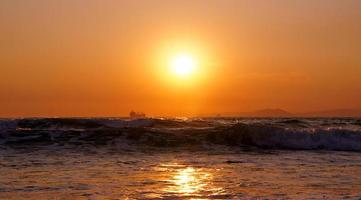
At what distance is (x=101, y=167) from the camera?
16797 millimetres

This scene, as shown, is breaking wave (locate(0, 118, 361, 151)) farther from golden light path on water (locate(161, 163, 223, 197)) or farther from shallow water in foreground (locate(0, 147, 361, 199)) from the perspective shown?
golden light path on water (locate(161, 163, 223, 197))

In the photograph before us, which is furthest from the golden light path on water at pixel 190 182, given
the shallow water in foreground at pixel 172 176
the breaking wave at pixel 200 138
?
the breaking wave at pixel 200 138

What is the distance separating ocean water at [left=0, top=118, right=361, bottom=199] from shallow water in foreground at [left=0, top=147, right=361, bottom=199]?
0.02m

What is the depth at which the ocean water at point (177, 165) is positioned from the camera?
12.3 metres

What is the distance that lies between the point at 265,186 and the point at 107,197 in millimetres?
3823

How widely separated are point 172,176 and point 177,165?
10.0ft

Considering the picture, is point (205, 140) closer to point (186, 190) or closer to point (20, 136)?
point (20, 136)

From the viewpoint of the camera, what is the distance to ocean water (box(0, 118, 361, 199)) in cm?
1228

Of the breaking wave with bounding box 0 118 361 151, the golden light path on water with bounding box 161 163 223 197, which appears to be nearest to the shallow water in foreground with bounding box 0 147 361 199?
the golden light path on water with bounding box 161 163 223 197

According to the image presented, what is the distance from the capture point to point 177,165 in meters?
17.8

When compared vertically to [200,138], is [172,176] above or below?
below

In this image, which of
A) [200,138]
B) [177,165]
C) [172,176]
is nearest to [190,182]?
[172,176]

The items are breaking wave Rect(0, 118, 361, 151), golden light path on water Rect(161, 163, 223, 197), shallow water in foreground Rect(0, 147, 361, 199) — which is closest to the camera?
shallow water in foreground Rect(0, 147, 361, 199)

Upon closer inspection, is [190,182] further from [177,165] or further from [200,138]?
[200,138]
